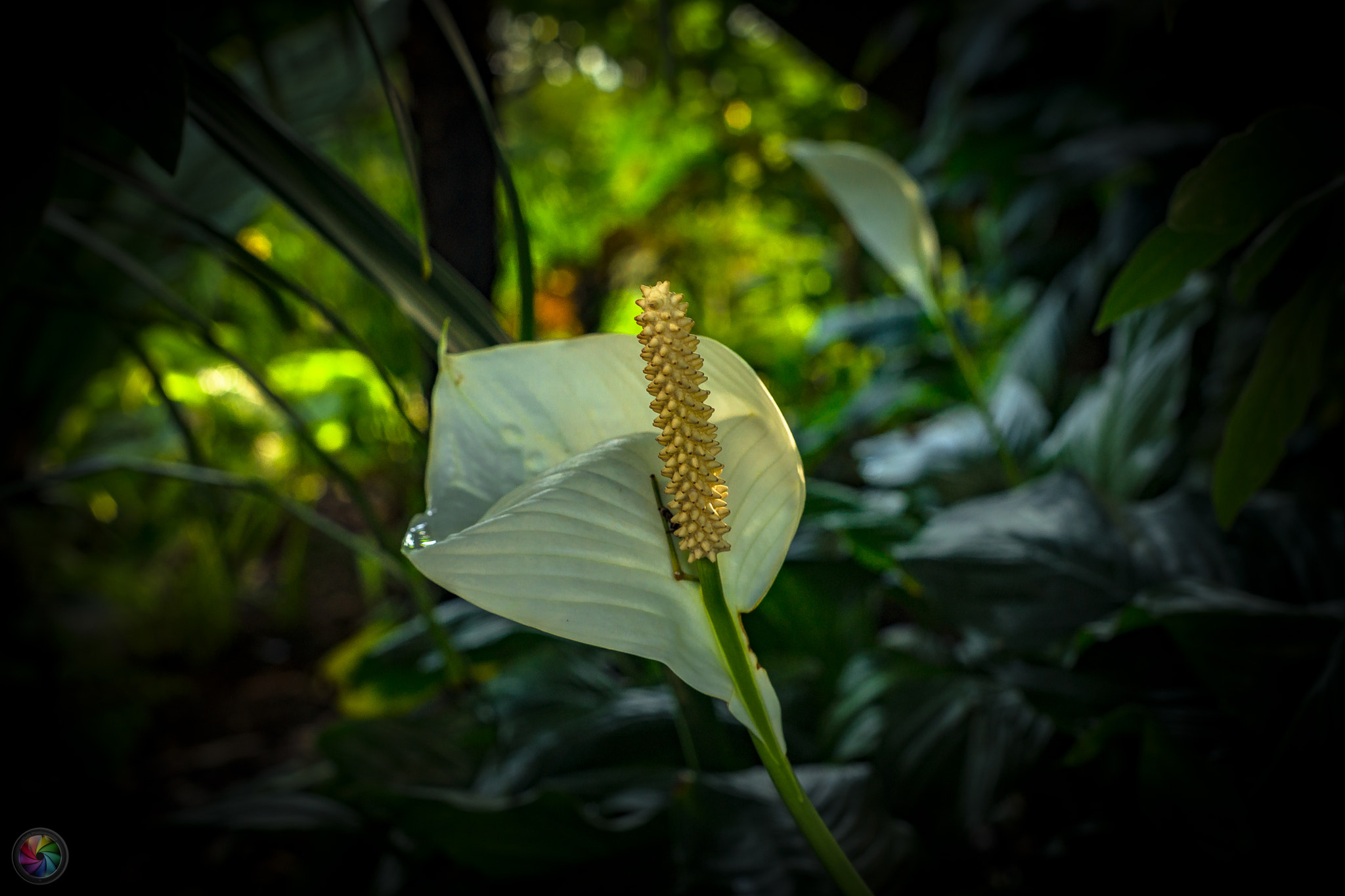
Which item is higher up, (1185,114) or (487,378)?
(1185,114)

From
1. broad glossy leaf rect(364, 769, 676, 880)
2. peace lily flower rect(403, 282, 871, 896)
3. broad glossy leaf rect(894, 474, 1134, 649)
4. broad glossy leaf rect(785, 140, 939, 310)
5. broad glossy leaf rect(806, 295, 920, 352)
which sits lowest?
broad glossy leaf rect(364, 769, 676, 880)

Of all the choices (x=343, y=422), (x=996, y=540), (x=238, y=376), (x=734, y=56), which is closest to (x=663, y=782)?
(x=996, y=540)

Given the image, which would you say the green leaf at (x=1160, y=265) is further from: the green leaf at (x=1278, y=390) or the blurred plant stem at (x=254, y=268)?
the blurred plant stem at (x=254, y=268)

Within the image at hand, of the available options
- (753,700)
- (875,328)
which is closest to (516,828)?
(753,700)

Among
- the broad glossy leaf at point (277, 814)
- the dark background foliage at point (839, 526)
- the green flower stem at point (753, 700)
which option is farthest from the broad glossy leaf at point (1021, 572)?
the broad glossy leaf at point (277, 814)

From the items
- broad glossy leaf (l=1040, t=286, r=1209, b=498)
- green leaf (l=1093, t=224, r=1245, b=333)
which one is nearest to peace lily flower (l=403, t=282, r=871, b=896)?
green leaf (l=1093, t=224, r=1245, b=333)

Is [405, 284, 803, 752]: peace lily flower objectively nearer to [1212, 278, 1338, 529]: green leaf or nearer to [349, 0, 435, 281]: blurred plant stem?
[349, 0, 435, 281]: blurred plant stem

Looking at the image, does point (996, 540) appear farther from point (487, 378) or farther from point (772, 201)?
point (772, 201)

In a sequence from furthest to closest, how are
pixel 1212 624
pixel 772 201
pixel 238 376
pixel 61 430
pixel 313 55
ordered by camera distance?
pixel 772 201
pixel 238 376
pixel 61 430
pixel 313 55
pixel 1212 624
